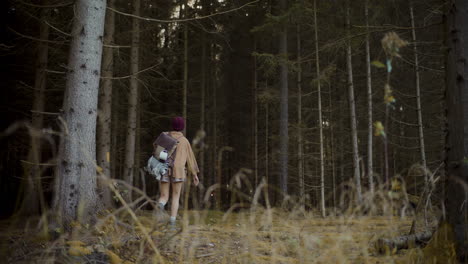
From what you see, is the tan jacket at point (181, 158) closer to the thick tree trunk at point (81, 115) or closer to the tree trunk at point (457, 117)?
the thick tree trunk at point (81, 115)

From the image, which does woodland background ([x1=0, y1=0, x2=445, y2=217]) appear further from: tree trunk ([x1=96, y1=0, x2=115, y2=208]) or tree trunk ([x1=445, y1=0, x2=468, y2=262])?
tree trunk ([x1=445, y1=0, x2=468, y2=262])

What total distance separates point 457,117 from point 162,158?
4725mm

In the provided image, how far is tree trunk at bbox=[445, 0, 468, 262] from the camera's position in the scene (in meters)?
4.06

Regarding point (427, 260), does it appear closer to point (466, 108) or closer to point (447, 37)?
point (466, 108)

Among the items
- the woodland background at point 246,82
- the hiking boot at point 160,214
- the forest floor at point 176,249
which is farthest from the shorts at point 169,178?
the hiking boot at point 160,214

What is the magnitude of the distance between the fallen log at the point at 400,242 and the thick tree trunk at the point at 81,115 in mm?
4182

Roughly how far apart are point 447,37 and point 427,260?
274 cm

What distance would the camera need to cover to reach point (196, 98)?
21.2 m

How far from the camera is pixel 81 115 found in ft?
17.0

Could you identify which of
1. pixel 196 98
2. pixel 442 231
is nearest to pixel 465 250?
pixel 442 231

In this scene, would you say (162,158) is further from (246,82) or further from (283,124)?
(246,82)

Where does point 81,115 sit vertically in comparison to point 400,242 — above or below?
above

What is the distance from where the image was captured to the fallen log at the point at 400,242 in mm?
4750

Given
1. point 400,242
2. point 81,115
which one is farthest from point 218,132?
point 400,242
